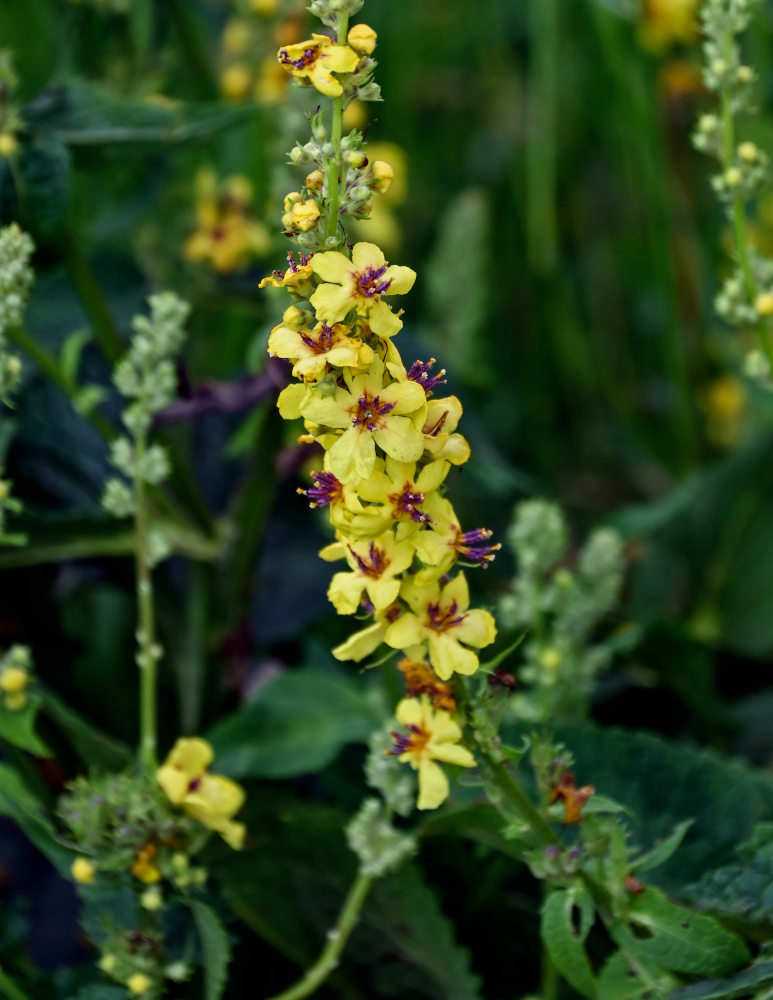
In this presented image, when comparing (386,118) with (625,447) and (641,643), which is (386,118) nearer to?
(625,447)

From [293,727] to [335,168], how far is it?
1.23ft

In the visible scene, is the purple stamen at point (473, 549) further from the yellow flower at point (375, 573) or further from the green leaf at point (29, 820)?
the green leaf at point (29, 820)

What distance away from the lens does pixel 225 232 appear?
86cm

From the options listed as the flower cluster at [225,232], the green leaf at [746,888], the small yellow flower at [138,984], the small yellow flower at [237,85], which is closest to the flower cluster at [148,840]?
the small yellow flower at [138,984]

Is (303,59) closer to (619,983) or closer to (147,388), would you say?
(147,388)

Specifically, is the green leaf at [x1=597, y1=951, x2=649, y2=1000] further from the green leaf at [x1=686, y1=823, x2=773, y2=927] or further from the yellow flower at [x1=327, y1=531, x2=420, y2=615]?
the yellow flower at [x1=327, y1=531, x2=420, y2=615]

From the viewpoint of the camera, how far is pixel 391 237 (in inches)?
40.8

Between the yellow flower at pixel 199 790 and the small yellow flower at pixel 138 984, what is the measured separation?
0.06 m

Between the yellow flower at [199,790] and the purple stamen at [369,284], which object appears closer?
the purple stamen at [369,284]

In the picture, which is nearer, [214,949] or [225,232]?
[214,949]

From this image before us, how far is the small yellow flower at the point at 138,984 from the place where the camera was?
47cm

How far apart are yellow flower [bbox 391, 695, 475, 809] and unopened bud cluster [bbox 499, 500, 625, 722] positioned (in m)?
0.19

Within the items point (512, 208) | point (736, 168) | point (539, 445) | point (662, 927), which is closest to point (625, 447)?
point (539, 445)

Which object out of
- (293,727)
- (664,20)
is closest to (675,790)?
(293,727)
